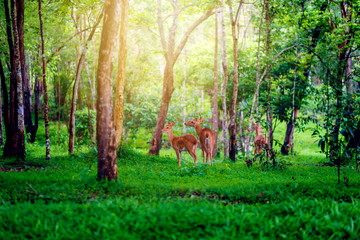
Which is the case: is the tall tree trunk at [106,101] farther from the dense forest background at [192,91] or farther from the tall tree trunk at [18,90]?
the tall tree trunk at [18,90]

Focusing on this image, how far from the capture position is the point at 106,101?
236 inches

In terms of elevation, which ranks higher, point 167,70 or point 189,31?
point 189,31

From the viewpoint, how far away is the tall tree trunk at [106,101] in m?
5.98

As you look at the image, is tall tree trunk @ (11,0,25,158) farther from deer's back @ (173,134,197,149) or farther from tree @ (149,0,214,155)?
tree @ (149,0,214,155)

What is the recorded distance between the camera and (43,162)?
9.00m

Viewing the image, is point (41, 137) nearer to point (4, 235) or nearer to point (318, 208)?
point (4, 235)

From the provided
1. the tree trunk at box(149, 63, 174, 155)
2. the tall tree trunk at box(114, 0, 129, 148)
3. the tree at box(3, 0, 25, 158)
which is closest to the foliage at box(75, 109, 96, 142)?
the tree trunk at box(149, 63, 174, 155)

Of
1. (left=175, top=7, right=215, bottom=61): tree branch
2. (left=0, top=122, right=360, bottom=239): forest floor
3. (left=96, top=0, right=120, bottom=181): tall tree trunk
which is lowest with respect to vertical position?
(left=0, top=122, right=360, bottom=239): forest floor

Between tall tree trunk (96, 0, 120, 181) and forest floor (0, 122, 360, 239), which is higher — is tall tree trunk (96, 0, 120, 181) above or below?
above

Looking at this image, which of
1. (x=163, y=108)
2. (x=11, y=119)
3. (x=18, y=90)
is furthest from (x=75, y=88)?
(x=163, y=108)

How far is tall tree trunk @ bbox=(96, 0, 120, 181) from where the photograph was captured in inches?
235

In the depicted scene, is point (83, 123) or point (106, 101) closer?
point (106, 101)

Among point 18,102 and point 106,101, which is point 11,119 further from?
point 106,101

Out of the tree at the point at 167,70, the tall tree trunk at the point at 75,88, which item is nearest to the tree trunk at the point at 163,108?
the tree at the point at 167,70
